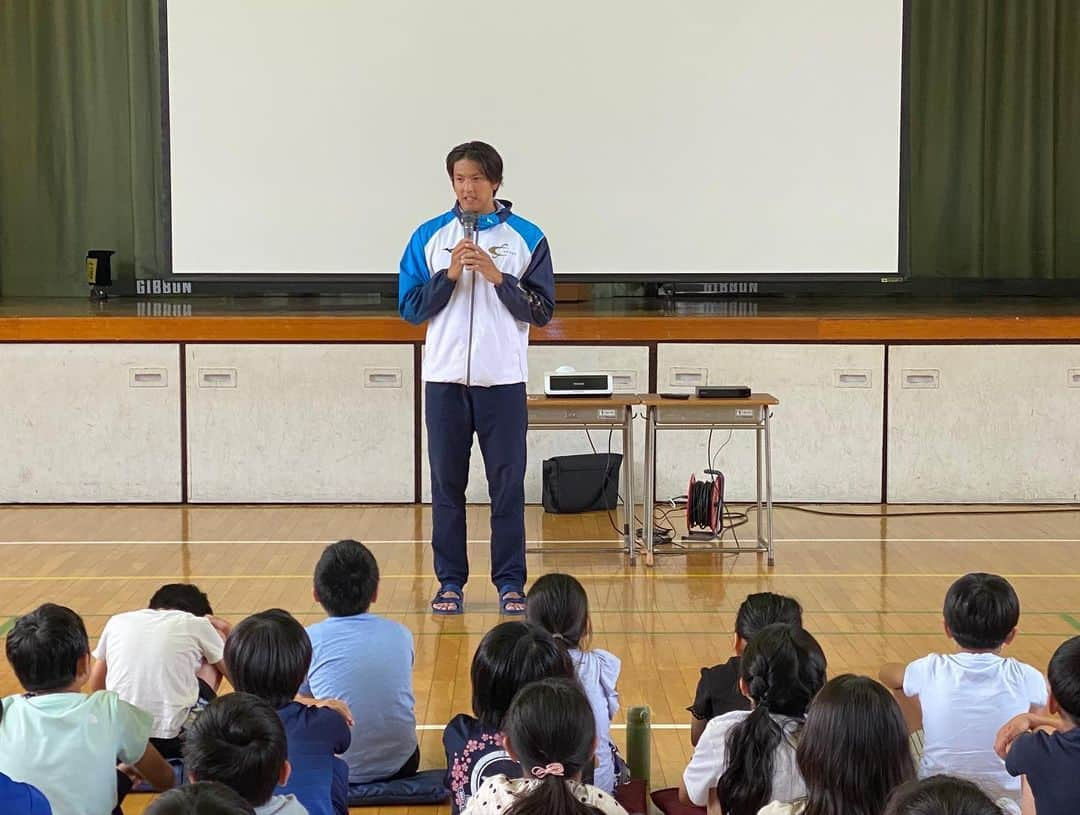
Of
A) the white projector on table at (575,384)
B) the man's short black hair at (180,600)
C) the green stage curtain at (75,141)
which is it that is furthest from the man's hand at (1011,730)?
the green stage curtain at (75,141)

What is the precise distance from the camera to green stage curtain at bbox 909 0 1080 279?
8.91 m

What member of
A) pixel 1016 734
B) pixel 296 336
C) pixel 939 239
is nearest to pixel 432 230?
pixel 296 336

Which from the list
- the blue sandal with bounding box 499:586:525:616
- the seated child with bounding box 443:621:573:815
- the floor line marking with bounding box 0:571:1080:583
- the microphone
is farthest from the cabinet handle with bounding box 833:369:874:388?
the seated child with bounding box 443:621:573:815

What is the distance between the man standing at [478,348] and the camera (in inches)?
193

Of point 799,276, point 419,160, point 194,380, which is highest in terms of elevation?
point 419,160

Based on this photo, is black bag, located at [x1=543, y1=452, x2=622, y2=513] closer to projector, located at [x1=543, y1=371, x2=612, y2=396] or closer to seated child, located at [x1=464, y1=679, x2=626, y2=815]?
projector, located at [x1=543, y1=371, x2=612, y2=396]

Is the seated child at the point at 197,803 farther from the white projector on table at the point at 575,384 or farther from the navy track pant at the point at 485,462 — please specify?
the white projector on table at the point at 575,384

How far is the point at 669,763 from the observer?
3.66m

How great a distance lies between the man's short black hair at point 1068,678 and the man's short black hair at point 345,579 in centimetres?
155

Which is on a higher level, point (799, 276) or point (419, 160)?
point (419, 160)

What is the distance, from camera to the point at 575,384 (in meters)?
5.95

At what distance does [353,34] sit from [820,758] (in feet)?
19.7

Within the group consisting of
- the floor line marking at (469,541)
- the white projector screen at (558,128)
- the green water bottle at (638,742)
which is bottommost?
the green water bottle at (638,742)

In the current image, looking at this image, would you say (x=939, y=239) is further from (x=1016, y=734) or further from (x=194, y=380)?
(x=1016, y=734)
